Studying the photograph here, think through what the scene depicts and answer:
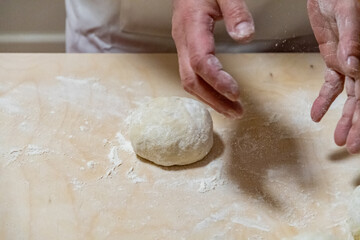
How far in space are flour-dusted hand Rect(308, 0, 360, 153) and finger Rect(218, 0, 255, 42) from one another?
0.64ft

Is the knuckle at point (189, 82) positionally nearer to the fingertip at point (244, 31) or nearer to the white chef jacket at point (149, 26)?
the fingertip at point (244, 31)

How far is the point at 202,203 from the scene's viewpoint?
3.62ft

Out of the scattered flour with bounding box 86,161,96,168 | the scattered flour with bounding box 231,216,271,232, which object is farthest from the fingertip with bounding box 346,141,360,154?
the scattered flour with bounding box 86,161,96,168

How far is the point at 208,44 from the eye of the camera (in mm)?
1016

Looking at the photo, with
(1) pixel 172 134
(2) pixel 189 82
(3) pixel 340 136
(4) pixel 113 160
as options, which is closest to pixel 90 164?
(4) pixel 113 160

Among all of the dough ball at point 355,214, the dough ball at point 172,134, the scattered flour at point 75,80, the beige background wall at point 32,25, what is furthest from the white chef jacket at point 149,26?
the beige background wall at point 32,25

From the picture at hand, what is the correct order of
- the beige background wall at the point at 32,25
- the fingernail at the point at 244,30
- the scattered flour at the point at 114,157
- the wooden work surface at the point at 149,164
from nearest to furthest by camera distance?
the fingernail at the point at 244,30
the wooden work surface at the point at 149,164
the scattered flour at the point at 114,157
the beige background wall at the point at 32,25

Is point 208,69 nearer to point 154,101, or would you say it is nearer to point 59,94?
point 154,101

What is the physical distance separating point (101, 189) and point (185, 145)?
21 centimetres

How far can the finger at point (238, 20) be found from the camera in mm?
966

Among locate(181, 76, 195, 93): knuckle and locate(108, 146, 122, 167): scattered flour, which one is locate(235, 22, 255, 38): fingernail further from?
locate(108, 146, 122, 167): scattered flour

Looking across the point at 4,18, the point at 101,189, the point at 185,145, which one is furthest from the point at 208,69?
the point at 4,18

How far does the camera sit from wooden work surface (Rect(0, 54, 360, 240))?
3.49ft

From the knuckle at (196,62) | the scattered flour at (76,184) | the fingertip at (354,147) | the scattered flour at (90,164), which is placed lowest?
the scattered flour at (76,184)
